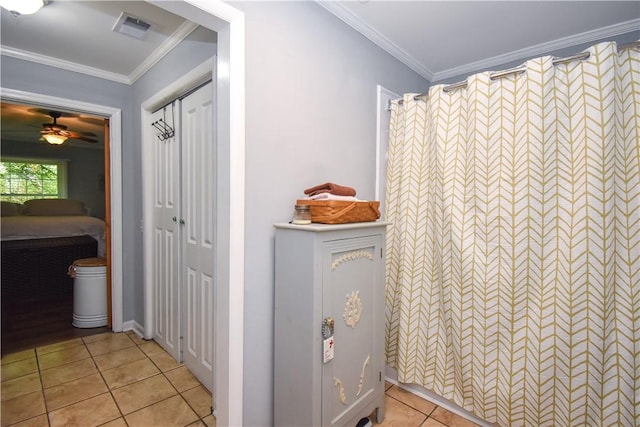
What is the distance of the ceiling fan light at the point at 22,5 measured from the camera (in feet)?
4.71

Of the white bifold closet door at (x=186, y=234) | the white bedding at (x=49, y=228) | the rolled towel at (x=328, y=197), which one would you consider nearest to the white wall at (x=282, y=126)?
the rolled towel at (x=328, y=197)

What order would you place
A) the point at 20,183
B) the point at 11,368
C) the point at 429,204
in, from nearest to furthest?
the point at 429,204
the point at 11,368
the point at 20,183

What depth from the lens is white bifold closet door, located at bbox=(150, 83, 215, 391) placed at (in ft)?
6.04

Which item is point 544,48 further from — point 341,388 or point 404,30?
point 341,388

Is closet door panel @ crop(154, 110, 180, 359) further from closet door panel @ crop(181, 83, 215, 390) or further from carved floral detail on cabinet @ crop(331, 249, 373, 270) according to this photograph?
carved floral detail on cabinet @ crop(331, 249, 373, 270)

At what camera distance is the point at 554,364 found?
4.76 ft

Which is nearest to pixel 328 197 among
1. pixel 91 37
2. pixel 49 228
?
pixel 91 37

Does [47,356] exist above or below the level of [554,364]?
below

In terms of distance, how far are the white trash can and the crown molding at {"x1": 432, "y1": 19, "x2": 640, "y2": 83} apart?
371 centimetres

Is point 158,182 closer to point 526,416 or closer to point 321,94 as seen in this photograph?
point 321,94

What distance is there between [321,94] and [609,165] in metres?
1.44

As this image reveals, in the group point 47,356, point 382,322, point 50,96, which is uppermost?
point 50,96

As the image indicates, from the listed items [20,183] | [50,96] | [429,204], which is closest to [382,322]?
[429,204]

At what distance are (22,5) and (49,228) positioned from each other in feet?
11.4
